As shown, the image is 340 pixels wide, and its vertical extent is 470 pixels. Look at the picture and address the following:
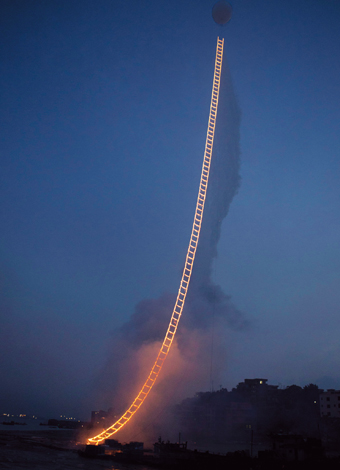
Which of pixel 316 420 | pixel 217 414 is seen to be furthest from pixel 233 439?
pixel 316 420

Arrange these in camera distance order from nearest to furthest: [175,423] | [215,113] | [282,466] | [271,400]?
[282,466], [215,113], [175,423], [271,400]

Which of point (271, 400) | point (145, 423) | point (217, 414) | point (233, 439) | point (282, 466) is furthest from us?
point (271, 400)

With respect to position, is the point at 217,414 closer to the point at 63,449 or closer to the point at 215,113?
the point at 63,449

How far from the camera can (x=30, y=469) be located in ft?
130

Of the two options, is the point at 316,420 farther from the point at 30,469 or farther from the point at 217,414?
the point at 30,469

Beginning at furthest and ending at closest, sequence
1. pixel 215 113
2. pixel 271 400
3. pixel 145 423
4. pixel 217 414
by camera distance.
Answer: pixel 271 400 < pixel 217 414 < pixel 145 423 < pixel 215 113

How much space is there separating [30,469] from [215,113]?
1759 inches

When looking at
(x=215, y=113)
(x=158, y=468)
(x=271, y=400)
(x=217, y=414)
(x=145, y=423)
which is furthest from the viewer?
(x=271, y=400)

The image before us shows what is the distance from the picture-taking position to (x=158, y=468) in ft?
141

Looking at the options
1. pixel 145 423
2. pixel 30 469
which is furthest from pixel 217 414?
pixel 30 469

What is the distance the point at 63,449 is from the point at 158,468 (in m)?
20.4

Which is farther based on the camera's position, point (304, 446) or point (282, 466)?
point (304, 446)

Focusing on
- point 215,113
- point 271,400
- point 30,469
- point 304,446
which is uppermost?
point 215,113

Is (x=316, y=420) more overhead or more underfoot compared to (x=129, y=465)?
more overhead
